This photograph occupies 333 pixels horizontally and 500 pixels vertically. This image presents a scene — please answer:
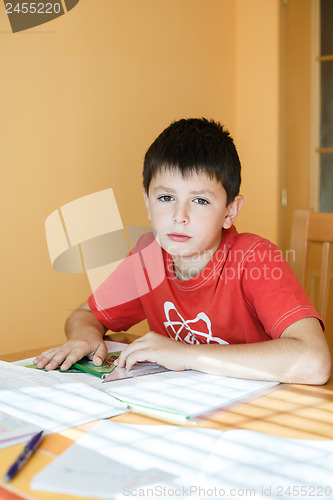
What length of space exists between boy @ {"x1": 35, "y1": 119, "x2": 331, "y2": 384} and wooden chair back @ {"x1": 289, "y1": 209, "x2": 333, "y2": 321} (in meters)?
0.17

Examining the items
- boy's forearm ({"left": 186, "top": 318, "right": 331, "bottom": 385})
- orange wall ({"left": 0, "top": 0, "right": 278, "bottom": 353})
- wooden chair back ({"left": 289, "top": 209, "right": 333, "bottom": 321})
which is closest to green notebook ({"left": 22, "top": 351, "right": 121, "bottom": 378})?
boy's forearm ({"left": 186, "top": 318, "right": 331, "bottom": 385})

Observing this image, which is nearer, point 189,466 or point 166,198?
point 189,466

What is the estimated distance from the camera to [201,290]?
1.12 meters

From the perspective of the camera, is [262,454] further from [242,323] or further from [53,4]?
[53,4]

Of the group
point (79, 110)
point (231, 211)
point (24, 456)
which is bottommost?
point (24, 456)

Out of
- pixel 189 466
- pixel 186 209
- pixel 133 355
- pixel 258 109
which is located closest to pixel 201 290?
pixel 186 209

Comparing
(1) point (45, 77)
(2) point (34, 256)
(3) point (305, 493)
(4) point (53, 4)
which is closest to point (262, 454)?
(3) point (305, 493)

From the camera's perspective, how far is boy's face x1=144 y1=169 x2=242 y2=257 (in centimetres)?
107

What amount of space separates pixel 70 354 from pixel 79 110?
3.26 feet

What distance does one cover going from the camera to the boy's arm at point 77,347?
2.95 ft

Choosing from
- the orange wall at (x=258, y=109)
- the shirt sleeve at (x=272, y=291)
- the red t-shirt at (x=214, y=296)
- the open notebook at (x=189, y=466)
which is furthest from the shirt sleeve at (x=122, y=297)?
the orange wall at (x=258, y=109)

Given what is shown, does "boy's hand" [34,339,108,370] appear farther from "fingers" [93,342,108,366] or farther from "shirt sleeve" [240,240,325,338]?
"shirt sleeve" [240,240,325,338]

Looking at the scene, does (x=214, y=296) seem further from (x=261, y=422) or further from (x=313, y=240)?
(x=261, y=422)

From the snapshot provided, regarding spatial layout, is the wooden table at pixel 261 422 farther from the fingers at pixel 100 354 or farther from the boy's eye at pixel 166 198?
the boy's eye at pixel 166 198
